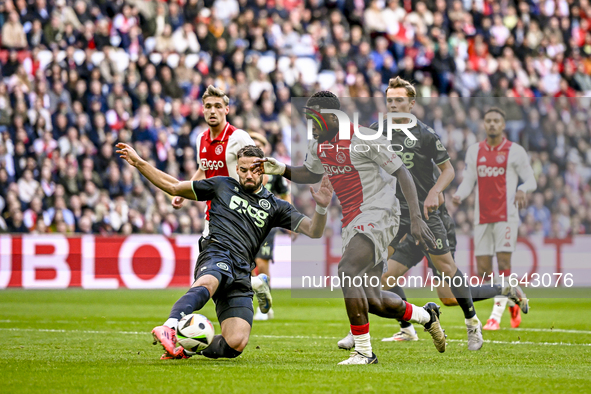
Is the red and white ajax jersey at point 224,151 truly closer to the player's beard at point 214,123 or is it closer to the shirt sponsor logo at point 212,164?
the shirt sponsor logo at point 212,164

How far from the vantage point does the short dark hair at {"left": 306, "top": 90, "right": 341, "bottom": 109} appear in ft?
23.9

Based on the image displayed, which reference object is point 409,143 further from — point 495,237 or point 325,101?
point 495,237

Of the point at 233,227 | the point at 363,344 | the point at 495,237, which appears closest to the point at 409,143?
the point at 233,227

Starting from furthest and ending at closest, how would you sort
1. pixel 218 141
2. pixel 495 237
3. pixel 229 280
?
pixel 495 237 < pixel 218 141 < pixel 229 280

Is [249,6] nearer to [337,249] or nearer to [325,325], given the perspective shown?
[337,249]

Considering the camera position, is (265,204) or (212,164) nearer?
(265,204)

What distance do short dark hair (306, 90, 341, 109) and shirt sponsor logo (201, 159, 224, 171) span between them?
1.60m

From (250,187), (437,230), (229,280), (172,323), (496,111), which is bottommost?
(172,323)

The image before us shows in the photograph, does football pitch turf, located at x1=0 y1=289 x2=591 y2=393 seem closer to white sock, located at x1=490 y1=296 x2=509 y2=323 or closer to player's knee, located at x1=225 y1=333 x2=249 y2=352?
player's knee, located at x1=225 y1=333 x2=249 y2=352

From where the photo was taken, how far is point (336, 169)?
24.2 feet

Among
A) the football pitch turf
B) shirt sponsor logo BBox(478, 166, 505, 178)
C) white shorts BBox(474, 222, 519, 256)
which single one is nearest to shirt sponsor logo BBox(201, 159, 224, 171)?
the football pitch turf

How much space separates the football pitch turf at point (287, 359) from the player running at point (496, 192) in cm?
88

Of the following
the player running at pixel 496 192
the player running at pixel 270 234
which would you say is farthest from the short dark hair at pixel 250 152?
the player running at pixel 270 234

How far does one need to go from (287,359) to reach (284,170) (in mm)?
1610
